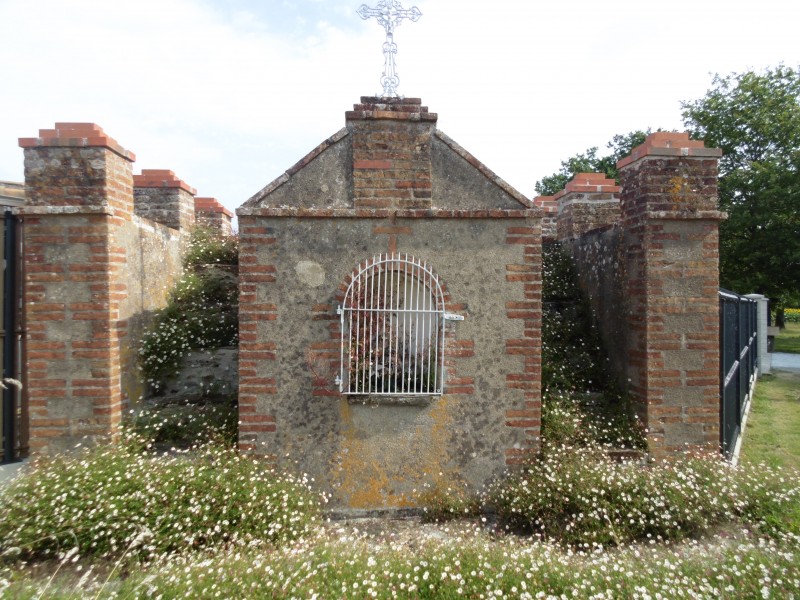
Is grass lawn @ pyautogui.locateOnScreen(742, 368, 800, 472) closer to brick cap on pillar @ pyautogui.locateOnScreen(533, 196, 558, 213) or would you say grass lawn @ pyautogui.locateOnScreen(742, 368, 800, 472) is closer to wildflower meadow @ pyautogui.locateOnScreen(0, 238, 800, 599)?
wildflower meadow @ pyautogui.locateOnScreen(0, 238, 800, 599)

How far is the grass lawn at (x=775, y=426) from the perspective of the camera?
6211mm

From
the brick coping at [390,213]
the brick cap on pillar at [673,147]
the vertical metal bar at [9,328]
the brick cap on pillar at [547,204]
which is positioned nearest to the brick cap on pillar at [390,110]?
the brick coping at [390,213]

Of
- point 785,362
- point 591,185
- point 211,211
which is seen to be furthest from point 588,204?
point 785,362

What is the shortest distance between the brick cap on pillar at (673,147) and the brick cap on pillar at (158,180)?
6142 millimetres

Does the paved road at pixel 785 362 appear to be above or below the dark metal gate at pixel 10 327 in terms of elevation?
below

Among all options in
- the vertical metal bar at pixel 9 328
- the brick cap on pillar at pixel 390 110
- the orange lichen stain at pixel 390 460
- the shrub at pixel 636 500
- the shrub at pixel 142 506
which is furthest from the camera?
the brick cap on pillar at pixel 390 110

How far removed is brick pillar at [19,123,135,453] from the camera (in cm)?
457

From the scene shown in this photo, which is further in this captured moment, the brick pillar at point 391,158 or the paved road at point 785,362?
the paved road at point 785,362

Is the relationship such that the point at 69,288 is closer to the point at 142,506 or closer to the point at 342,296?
the point at 142,506

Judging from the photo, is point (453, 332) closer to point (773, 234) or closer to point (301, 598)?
point (301, 598)

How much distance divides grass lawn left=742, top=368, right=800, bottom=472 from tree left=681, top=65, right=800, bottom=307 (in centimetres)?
773

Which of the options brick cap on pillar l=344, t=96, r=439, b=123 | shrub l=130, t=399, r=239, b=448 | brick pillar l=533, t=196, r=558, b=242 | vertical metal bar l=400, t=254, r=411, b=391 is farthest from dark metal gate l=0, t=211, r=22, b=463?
brick pillar l=533, t=196, r=558, b=242

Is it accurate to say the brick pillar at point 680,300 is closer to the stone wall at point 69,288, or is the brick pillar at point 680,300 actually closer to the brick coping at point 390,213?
the brick coping at point 390,213

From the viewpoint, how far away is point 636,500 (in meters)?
4.14
